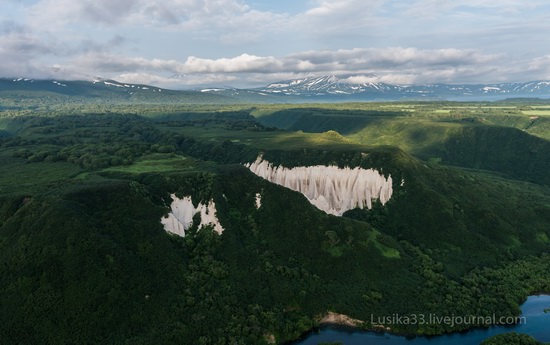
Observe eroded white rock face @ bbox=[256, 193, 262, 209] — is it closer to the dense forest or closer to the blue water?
the dense forest

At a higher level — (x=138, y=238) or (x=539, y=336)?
(x=138, y=238)

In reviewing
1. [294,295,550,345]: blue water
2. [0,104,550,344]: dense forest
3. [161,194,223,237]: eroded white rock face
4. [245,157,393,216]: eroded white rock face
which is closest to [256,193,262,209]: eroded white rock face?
[0,104,550,344]: dense forest

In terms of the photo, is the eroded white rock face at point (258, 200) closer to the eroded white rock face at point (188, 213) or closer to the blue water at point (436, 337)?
the eroded white rock face at point (188, 213)

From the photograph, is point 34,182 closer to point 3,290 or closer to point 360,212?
point 3,290

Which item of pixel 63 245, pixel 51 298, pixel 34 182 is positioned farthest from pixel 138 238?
pixel 34 182

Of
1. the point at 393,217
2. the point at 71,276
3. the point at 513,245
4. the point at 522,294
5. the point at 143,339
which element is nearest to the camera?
the point at 143,339

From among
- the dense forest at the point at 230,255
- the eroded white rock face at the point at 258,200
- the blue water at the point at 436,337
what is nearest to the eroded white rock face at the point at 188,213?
the dense forest at the point at 230,255

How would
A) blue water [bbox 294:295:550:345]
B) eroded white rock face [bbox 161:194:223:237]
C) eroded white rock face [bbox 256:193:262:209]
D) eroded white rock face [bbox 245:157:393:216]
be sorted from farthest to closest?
eroded white rock face [bbox 245:157:393:216] < eroded white rock face [bbox 256:193:262:209] < eroded white rock face [bbox 161:194:223:237] < blue water [bbox 294:295:550:345]
